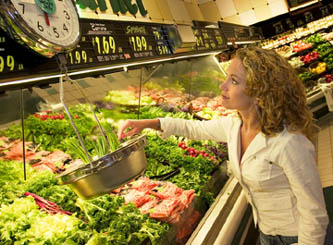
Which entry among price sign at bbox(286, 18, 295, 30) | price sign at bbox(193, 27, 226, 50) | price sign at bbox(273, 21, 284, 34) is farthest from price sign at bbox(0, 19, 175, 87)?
price sign at bbox(286, 18, 295, 30)

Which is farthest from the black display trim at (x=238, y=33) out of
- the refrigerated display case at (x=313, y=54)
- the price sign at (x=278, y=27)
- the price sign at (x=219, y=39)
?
the refrigerated display case at (x=313, y=54)

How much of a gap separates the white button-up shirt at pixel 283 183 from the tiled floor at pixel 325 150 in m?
3.32

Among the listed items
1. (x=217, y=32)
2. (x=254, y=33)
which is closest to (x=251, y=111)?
(x=217, y=32)

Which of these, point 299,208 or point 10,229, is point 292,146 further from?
point 10,229

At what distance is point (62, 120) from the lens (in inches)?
123

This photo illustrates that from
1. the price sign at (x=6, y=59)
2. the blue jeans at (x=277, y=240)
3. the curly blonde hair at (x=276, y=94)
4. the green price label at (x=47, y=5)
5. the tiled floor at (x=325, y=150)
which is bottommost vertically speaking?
the tiled floor at (x=325, y=150)

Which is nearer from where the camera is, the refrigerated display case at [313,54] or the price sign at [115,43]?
the price sign at [115,43]

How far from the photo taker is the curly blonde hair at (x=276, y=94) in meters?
1.94

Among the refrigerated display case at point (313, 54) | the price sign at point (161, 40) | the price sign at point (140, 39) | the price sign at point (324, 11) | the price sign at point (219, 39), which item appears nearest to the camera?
the price sign at point (140, 39)

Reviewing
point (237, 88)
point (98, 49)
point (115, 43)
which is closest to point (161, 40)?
point (115, 43)

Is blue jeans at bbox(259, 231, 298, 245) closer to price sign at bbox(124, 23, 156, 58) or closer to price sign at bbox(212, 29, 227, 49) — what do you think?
price sign at bbox(124, 23, 156, 58)

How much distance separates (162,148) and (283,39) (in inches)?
377

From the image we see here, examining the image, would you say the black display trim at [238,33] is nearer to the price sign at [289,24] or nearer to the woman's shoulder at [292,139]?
the price sign at [289,24]

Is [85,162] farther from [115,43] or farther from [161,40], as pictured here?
[161,40]
